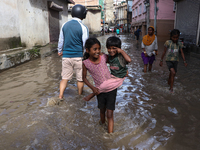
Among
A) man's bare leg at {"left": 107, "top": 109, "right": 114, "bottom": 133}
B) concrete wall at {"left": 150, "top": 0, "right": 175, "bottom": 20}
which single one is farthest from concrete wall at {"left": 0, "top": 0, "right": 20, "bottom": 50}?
concrete wall at {"left": 150, "top": 0, "right": 175, "bottom": 20}

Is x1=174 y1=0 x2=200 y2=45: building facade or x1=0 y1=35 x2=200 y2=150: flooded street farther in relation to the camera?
x1=174 y1=0 x2=200 y2=45: building facade

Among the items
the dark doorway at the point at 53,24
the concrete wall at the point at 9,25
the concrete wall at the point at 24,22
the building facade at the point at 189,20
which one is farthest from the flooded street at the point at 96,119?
the dark doorway at the point at 53,24

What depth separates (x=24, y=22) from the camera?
10.1 metres

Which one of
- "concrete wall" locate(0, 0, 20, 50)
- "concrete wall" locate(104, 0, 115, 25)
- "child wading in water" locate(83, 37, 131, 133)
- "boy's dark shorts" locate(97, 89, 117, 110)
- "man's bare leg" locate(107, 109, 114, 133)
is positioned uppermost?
"concrete wall" locate(104, 0, 115, 25)

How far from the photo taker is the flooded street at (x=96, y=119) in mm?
2529

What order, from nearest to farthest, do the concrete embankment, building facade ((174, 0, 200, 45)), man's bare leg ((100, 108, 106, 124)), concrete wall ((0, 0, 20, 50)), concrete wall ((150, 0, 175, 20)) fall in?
man's bare leg ((100, 108, 106, 124)), the concrete embankment, concrete wall ((0, 0, 20, 50)), building facade ((174, 0, 200, 45)), concrete wall ((150, 0, 175, 20))

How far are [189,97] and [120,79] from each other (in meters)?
2.26

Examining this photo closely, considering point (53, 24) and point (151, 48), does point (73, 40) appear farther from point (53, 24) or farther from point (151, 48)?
point (53, 24)

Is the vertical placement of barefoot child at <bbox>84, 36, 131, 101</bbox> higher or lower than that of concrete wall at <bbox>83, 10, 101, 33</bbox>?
lower

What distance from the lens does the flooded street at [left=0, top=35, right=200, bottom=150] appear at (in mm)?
2529

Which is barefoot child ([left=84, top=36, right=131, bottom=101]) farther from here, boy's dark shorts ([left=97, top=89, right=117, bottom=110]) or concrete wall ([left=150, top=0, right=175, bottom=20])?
concrete wall ([left=150, top=0, right=175, bottom=20])

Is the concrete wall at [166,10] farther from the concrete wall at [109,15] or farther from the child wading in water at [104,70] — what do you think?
the concrete wall at [109,15]

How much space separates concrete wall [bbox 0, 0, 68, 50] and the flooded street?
4.02 metres

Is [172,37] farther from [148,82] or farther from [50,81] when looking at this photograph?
[50,81]
